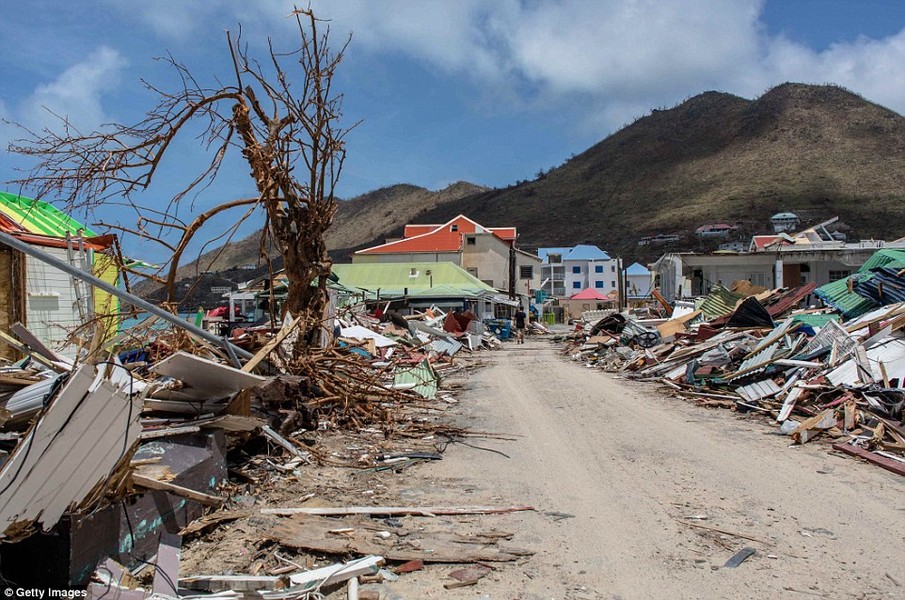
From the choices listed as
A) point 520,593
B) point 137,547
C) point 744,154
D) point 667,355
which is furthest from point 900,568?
point 744,154

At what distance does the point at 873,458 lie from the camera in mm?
7707

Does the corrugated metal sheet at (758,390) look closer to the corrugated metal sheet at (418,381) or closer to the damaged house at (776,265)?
the corrugated metal sheet at (418,381)

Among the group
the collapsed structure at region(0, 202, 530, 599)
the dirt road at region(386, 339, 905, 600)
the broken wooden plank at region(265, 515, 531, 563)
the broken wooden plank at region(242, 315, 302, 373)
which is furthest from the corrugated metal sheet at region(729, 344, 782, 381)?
the broken wooden plank at region(265, 515, 531, 563)

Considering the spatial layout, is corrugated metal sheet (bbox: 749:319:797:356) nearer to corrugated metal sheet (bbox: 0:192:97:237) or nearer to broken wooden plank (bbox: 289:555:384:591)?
broken wooden plank (bbox: 289:555:384:591)

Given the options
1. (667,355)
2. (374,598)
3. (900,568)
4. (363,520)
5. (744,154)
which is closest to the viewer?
(374,598)

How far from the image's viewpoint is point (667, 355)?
61.2ft

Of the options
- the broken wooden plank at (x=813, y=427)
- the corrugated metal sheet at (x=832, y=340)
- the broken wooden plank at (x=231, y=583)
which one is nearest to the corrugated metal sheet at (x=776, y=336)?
the corrugated metal sheet at (x=832, y=340)

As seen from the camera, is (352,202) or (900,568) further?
(352,202)

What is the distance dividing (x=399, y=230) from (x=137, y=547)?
350 feet

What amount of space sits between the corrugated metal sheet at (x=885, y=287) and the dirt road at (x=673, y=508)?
679 cm

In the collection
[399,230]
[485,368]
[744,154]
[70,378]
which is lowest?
[485,368]

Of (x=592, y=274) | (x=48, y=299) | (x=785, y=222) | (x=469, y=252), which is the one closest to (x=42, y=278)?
(x=48, y=299)

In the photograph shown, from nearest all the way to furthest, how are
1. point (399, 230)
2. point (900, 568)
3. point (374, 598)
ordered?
point (374, 598), point (900, 568), point (399, 230)

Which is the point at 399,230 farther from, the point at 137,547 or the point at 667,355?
the point at 137,547
